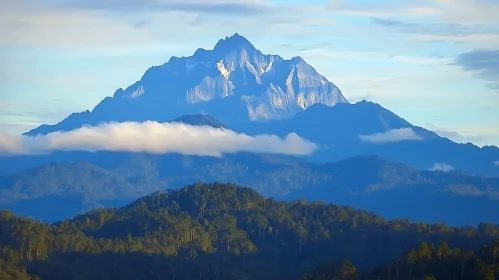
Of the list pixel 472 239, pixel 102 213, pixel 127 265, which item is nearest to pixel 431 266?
pixel 472 239

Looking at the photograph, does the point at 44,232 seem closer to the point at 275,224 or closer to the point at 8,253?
the point at 8,253

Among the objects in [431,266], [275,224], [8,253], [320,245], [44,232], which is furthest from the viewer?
[275,224]

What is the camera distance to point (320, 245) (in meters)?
181

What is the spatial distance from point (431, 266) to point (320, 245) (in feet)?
200

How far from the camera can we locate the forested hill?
157 m

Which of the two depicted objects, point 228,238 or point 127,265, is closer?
point 127,265

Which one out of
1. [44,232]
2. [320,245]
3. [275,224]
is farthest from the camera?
[275,224]

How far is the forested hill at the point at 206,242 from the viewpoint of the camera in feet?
515

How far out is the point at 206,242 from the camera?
178 m

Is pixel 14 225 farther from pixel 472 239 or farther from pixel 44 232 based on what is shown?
pixel 472 239

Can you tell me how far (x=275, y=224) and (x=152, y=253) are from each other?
34622 millimetres

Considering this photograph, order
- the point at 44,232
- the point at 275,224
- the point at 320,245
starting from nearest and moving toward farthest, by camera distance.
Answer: the point at 44,232 < the point at 320,245 < the point at 275,224

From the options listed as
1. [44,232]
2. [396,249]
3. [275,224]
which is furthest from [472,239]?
[44,232]

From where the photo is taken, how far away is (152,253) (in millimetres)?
165000
